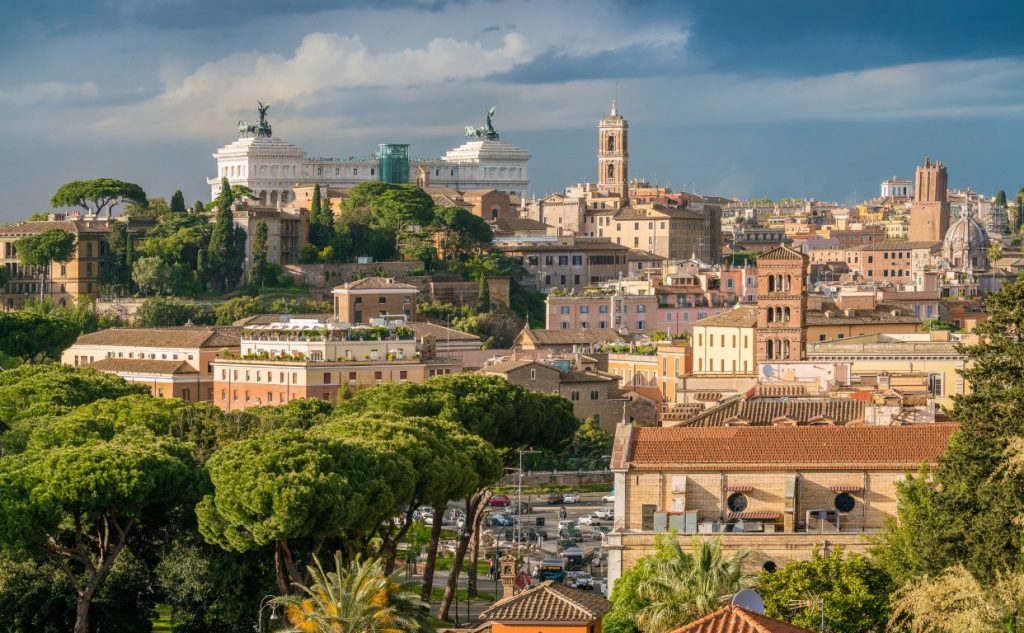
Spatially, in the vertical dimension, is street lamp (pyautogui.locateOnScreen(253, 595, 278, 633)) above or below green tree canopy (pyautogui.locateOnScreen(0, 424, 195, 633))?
below

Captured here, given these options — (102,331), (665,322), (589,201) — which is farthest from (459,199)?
(102,331)

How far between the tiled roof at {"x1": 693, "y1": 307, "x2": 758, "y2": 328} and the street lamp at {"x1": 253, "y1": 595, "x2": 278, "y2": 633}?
47.8m

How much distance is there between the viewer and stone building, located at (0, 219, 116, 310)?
134 meters

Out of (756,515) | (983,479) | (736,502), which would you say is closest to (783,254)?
(736,502)

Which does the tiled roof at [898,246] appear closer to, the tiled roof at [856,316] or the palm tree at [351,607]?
the tiled roof at [856,316]

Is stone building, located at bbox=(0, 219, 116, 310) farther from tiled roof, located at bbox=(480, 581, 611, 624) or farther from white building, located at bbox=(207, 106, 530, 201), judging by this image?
tiled roof, located at bbox=(480, 581, 611, 624)

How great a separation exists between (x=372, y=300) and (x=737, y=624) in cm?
8814

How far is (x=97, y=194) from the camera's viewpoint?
485ft

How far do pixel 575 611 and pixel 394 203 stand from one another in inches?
4223

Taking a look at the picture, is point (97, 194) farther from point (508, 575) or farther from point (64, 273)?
point (508, 575)

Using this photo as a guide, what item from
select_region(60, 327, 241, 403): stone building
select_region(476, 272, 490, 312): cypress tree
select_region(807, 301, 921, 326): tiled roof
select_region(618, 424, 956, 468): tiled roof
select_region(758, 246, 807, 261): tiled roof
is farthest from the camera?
select_region(476, 272, 490, 312): cypress tree

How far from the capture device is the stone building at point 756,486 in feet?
154

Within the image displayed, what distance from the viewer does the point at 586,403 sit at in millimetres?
97375

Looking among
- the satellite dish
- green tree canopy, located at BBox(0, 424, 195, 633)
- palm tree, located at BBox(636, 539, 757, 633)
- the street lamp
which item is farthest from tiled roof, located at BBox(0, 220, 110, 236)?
the satellite dish
